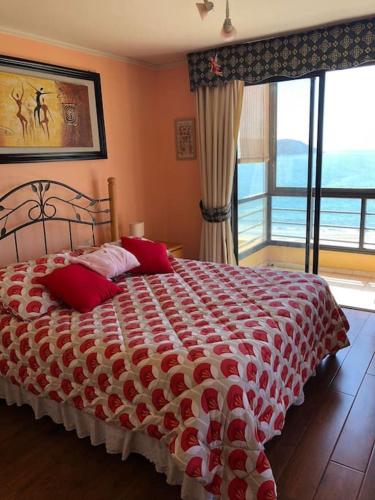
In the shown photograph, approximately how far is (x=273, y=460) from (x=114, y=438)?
0.81 metres

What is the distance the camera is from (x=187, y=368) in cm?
182

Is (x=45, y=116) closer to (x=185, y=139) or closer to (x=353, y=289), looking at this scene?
(x=185, y=139)

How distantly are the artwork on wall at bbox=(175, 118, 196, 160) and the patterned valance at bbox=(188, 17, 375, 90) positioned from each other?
16.7 inches

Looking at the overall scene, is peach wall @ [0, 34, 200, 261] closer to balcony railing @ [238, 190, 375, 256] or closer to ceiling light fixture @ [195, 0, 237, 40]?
balcony railing @ [238, 190, 375, 256]

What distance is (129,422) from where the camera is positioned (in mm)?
1910

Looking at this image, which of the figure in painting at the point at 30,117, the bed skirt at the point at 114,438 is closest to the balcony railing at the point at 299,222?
the figure in painting at the point at 30,117

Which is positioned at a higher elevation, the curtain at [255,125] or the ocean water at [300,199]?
the curtain at [255,125]

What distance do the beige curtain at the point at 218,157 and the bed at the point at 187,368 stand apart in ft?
4.61

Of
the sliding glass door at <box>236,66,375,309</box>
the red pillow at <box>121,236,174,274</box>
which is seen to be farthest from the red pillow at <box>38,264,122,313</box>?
the sliding glass door at <box>236,66,375,309</box>

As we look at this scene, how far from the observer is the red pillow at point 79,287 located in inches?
101

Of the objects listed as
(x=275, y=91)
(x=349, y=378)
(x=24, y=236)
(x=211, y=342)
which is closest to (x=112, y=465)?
(x=211, y=342)

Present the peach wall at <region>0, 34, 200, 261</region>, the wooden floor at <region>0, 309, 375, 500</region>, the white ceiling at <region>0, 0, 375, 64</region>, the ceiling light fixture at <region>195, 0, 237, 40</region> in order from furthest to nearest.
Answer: the peach wall at <region>0, 34, 200, 261</region> → the white ceiling at <region>0, 0, 375, 64</region> → the ceiling light fixture at <region>195, 0, 237, 40</region> → the wooden floor at <region>0, 309, 375, 500</region>

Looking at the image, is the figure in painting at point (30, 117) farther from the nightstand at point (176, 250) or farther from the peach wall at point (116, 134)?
the nightstand at point (176, 250)

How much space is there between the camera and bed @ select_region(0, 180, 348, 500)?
1689 millimetres
